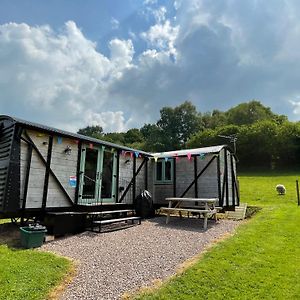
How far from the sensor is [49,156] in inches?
318

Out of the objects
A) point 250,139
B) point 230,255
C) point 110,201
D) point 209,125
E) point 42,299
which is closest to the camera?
point 42,299

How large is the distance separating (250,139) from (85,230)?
3327 cm

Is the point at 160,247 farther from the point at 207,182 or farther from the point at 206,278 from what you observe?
the point at 207,182

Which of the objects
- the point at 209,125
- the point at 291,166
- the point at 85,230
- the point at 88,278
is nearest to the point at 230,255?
the point at 88,278

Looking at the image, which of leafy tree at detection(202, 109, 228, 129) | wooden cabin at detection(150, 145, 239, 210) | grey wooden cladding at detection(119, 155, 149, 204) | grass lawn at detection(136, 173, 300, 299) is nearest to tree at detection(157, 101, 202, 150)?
leafy tree at detection(202, 109, 228, 129)

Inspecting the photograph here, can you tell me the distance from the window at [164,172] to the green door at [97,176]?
2810mm

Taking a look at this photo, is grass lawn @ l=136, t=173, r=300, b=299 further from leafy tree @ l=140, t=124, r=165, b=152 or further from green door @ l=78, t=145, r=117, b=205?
leafy tree @ l=140, t=124, r=165, b=152

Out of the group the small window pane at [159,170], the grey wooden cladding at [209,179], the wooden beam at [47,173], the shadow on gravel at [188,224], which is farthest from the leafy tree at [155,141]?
the wooden beam at [47,173]

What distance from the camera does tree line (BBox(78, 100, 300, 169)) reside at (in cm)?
3525

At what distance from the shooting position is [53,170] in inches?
322

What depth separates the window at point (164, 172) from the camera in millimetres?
12438

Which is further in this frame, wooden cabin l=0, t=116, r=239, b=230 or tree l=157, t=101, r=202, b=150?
tree l=157, t=101, r=202, b=150

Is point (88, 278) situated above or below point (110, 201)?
below

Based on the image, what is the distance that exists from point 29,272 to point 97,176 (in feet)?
18.1
